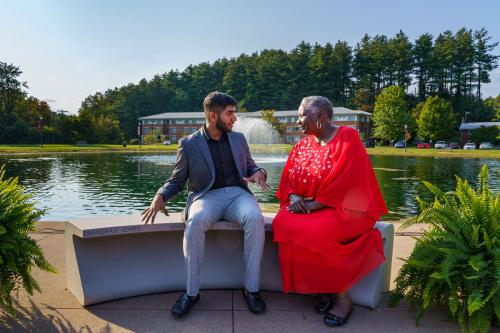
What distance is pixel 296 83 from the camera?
313 ft

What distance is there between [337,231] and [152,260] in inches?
63.1

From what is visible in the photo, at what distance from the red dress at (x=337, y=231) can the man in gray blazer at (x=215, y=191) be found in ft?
0.81

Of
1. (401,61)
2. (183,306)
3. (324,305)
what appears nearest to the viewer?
(183,306)

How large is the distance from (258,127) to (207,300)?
6559cm

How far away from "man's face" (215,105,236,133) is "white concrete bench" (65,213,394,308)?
83cm

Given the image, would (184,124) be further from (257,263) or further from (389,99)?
(257,263)

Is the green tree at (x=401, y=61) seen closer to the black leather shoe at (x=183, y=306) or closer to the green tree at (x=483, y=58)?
the green tree at (x=483, y=58)

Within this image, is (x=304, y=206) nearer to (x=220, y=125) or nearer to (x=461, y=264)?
(x=220, y=125)

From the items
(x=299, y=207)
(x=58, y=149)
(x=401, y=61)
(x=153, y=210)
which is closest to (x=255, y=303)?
(x=299, y=207)

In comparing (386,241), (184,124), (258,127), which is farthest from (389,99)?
(386,241)

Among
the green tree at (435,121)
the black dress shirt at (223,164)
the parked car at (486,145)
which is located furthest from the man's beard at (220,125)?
the green tree at (435,121)

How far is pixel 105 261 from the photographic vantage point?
3408 millimetres

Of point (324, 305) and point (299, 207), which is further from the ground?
point (299, 207)

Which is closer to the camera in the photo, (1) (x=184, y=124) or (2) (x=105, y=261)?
(2) (x=105, y=261)
